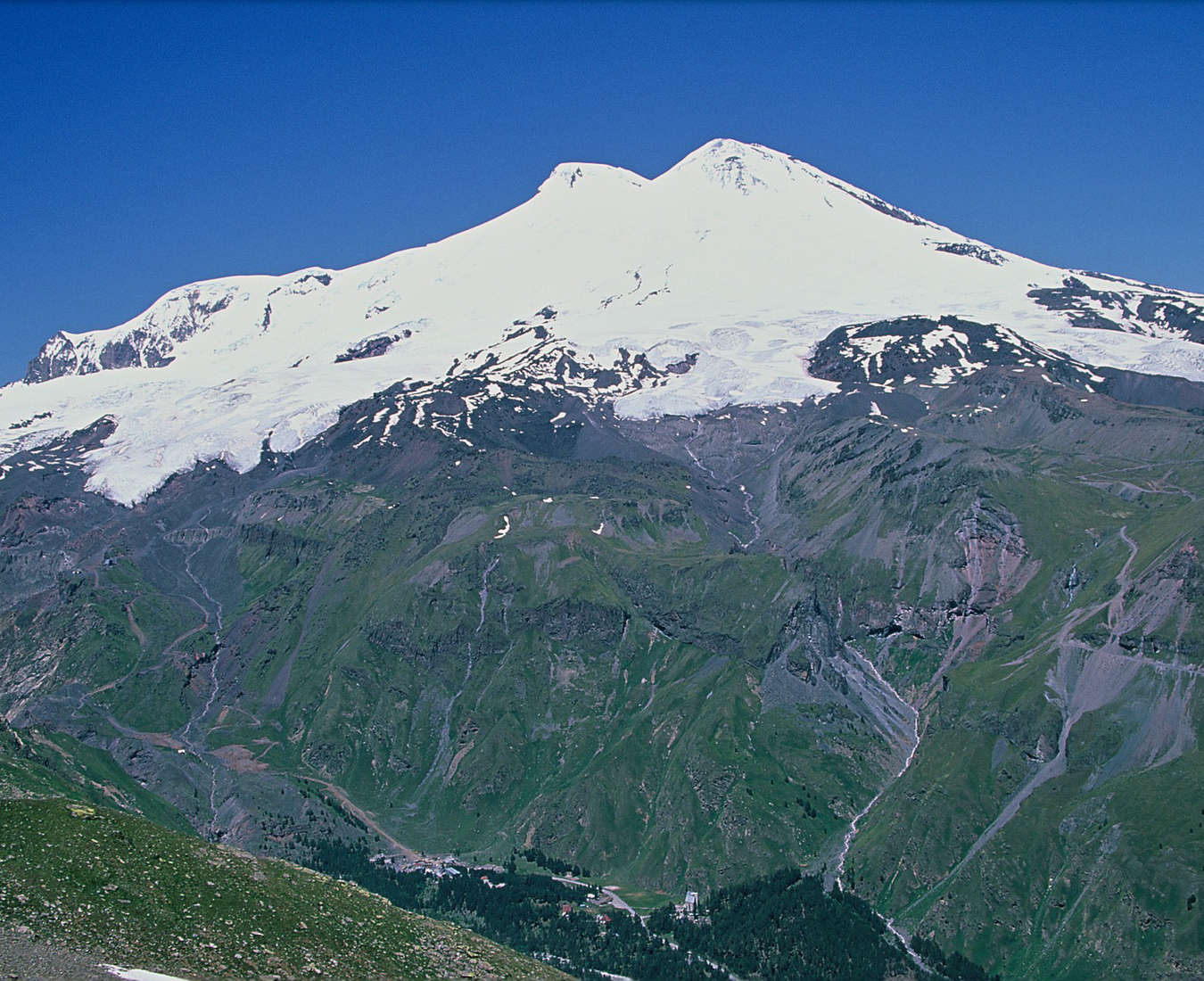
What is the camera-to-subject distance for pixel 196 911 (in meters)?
101

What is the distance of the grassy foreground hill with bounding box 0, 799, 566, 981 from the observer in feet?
304

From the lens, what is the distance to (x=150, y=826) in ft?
382

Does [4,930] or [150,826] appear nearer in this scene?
[4,930]

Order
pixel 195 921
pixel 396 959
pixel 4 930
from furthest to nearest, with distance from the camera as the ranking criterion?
pixel 396 959 → pixel 195 921 → pixel 4 930

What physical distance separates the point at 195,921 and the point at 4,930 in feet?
47.0

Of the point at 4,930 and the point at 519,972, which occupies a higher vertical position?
the point at 4,930

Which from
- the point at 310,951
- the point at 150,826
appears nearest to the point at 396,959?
the point at 310,951

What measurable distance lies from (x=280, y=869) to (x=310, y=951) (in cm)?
2033

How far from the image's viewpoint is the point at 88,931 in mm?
91438

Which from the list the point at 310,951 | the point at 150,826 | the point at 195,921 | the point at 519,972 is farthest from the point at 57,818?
the point at 519,972

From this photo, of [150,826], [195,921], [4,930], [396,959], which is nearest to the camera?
[4,930]

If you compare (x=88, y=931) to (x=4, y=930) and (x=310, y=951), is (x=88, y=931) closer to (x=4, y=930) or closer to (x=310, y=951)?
(x=4, y=930)

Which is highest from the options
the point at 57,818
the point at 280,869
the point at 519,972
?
the point at 57,818

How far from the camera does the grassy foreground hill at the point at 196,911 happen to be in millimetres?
92688
